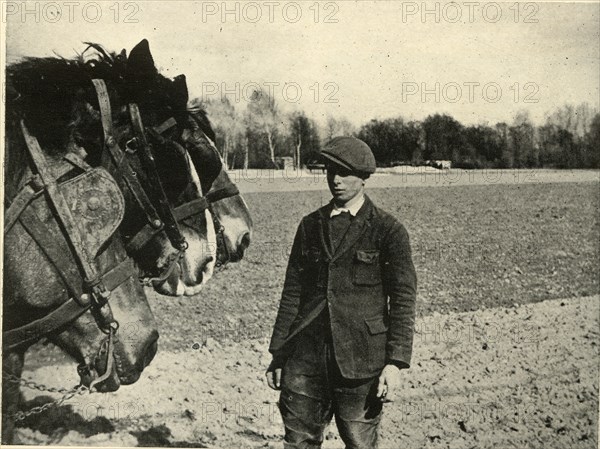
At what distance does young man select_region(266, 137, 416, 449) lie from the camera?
2568mm

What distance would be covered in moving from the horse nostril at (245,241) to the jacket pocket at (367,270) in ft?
2.47

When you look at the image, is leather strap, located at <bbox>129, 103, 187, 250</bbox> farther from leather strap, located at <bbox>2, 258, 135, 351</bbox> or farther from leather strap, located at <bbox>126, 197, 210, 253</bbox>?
leather strap, located at <bbox>2, 258, 135, 351</bbox>

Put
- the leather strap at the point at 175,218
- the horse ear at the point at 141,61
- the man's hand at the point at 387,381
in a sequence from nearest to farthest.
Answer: the man's hand at the point at 387,381 < the leather strap at the point at 175,218 < the horse ear at the point at 141,61

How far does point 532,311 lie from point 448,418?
2.37ft

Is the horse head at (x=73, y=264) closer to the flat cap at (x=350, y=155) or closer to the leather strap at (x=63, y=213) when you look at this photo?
the leather strap at (x=63, y=213)

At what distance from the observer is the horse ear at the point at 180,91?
3.07 metres

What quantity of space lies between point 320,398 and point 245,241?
957mm

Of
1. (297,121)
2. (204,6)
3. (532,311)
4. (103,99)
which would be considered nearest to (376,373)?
(532,311)

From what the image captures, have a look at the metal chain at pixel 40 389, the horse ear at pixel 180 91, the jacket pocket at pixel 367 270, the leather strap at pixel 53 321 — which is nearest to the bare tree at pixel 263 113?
the horse ear at pixel 180 91

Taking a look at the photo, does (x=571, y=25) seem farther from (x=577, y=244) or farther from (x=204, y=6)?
(x=204, y=6)

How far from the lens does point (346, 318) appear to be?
261cm

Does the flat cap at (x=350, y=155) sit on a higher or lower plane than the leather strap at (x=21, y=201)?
higher

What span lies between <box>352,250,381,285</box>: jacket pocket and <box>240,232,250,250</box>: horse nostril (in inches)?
29.7

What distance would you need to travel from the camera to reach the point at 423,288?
3244mm
